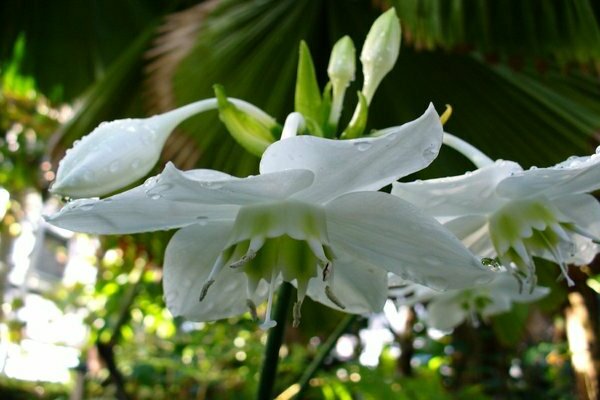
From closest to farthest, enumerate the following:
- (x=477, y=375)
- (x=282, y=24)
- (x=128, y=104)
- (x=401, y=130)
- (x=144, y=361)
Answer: (x=401, y=130) → (x=282, y=24) → (x=128, y=104) → (x=144, y=361) → (x=477, y=375)

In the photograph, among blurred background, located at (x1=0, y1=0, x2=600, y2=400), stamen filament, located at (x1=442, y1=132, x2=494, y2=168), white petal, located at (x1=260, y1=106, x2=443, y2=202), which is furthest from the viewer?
blurred background, located at (x1=0, y1=0, x2=600, y2=400)

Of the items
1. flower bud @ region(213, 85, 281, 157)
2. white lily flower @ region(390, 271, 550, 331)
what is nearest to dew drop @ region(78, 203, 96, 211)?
flower bud @ region(213, 85, 281, 157)

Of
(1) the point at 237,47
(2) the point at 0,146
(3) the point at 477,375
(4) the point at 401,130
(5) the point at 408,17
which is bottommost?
(3) the point at 477,375

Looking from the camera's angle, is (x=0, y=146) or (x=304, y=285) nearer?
(x=304, y=285)

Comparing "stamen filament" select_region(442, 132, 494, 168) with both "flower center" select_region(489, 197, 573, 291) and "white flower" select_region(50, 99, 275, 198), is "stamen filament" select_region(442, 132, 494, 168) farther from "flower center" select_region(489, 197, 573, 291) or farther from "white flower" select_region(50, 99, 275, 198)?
"white flower" select_region(50, 99, 275, 198)

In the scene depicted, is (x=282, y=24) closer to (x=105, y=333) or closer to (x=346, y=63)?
(x=346, y=63)

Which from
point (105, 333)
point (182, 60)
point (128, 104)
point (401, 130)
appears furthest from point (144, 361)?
point (401, 130)

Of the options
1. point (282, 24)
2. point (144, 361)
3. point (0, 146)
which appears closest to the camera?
point (282, 24)
